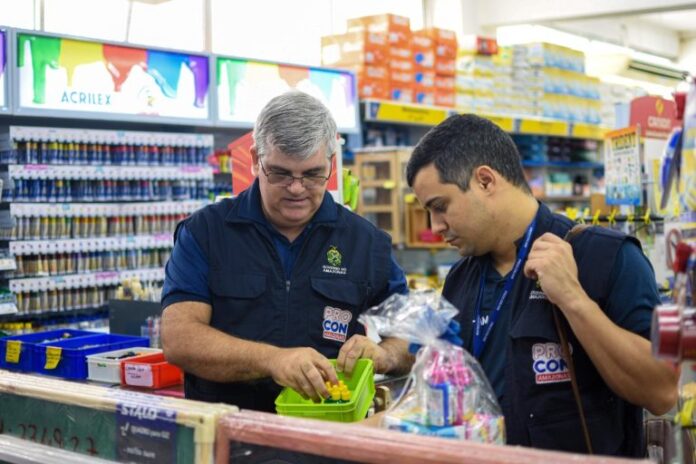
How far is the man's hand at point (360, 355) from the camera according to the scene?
2.21 meters

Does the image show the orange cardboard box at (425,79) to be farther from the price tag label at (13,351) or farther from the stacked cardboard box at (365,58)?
the price tag label at (13,351)

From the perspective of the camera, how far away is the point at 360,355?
2.25m

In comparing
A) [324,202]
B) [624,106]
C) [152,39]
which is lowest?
[324,202]

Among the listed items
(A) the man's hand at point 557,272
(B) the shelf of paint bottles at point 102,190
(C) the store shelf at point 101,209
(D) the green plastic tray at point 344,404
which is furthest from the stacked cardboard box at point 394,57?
(A) the man's hand at point 557,272

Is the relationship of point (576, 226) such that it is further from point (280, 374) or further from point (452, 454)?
point (452, 454)

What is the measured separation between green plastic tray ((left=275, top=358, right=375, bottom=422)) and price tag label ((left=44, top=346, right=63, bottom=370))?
7.49 feet

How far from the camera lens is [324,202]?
8.93 feet

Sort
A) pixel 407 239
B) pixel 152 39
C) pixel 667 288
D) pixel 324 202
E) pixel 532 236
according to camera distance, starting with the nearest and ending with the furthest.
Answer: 1. pixel 532 236
2. pixel 324 202
3. pixel 667 288
4. pixel 407 239
5. pixel 152 39

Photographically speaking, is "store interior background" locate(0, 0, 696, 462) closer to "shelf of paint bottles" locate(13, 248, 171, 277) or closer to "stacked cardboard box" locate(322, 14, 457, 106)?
"shelf of paint bottles" locate(13, 248, 171, 277)

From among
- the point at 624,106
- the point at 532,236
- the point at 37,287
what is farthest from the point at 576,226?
the point at 624,106

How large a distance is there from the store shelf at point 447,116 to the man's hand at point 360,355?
4.59 meters

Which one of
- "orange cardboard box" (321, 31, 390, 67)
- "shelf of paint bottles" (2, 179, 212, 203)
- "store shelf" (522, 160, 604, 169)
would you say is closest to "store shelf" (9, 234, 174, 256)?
"shelf of paint bottles" (2, 179, 212, 203)

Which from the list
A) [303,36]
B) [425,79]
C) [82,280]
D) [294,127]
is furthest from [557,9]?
[294,127]

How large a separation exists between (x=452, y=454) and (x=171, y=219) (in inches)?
203
